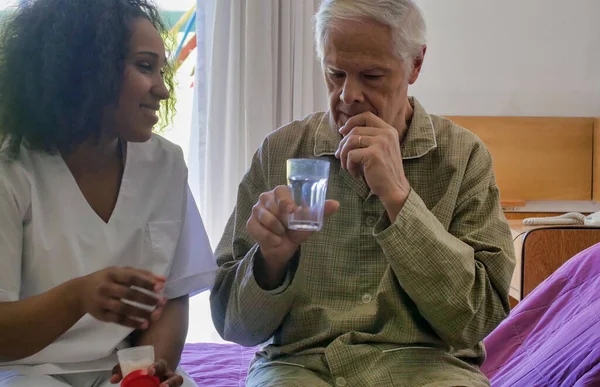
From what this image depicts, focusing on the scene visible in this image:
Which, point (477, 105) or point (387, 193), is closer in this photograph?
point (387, 193)

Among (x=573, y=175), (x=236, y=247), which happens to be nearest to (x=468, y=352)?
(x=236, y=247)

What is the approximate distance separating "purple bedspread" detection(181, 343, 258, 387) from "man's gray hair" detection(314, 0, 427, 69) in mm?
839

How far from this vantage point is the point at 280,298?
133cm

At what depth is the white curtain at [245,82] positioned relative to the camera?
2994mm

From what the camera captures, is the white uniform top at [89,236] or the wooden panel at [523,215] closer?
the white uniform top at [89,236]

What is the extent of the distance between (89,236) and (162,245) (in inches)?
6.2

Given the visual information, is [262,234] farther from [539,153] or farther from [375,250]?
[539,153]

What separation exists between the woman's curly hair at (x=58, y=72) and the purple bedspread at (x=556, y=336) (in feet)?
3.51

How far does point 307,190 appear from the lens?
1154mm

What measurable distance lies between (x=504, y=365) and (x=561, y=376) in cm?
37

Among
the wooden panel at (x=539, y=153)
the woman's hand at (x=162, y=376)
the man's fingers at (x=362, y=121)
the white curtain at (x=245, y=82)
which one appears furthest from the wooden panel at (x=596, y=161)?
the woman's hand at (x=162, y=376)

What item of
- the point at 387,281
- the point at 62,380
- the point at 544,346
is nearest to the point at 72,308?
the point at 62,380

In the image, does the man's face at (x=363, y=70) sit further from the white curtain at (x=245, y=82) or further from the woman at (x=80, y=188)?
the white curtain at (x=245, y=82)

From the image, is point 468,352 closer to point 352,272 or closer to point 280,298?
point 352,272
